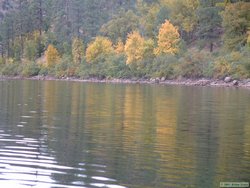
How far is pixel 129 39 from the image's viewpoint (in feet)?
343

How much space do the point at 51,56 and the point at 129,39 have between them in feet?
94.5

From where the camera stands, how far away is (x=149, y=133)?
2439cm

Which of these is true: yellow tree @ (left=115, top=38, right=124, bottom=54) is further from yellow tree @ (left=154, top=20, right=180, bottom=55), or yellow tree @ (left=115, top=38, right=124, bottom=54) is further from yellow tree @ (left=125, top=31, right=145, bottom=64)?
yellow tree @ (left=154, top=20, right=180, bottom=55)

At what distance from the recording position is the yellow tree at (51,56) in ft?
409

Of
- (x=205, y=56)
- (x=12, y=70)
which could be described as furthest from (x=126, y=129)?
(x=12, y=70)

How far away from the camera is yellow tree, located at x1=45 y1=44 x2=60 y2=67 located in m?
125

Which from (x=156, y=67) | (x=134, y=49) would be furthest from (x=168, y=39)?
(x=156, y=67)

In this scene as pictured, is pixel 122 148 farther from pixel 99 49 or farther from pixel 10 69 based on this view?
pixel 10 69

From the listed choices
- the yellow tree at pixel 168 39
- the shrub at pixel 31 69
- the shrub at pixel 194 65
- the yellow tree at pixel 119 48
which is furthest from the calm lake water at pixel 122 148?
the shrub at pixel 31 69

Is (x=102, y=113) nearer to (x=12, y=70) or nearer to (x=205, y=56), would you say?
(x=205, y=56)

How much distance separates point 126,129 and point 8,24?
127 m

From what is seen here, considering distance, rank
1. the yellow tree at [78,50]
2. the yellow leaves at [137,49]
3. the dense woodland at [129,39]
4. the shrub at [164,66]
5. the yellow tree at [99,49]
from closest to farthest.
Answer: the dense woodland at [129,39] < the shrub at [164,66] < the yellow leaves at [137,49] < the yellow tree at [99,49] < the yellow tree at [78,50]

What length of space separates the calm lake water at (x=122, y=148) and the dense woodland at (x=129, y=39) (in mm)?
52136

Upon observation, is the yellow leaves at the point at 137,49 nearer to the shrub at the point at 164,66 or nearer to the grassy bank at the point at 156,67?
the grassy bank at the point at 156,67
